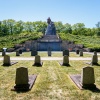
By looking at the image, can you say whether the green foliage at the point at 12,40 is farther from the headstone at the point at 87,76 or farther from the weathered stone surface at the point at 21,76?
the headstone at the point at 87,76

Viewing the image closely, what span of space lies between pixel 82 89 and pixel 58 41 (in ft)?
182

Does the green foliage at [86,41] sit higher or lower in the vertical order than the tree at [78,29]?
lower

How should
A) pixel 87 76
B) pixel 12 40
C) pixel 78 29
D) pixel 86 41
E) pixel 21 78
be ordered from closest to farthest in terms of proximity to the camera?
pixel 21 78
pixel 87 76
pixel 12 40
pixel 86 41
pixel 78 29

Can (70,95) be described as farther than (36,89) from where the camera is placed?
No

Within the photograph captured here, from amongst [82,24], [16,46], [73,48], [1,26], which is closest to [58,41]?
[73,48]

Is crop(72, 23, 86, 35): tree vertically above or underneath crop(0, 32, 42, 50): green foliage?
above

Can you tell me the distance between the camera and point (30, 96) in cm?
940

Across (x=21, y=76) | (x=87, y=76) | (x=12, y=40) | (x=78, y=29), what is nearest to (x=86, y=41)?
(x=12, y=40)

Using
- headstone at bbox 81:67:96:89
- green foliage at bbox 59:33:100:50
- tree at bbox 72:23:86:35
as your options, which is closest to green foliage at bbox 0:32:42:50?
green foliage at bbox 59:33:100:50

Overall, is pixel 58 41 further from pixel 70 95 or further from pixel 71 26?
pixel 71 26

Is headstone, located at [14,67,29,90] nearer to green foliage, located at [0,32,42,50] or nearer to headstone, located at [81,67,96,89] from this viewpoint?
headstone, located at [81,67,96,89]

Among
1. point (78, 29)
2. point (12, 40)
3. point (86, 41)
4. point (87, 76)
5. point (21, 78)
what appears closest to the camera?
point (21, 78)

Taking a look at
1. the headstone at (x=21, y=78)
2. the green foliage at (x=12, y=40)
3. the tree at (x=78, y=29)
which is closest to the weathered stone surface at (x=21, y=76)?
the headstone at (x=21, y=78)

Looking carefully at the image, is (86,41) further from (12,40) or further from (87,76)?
(87,76)
